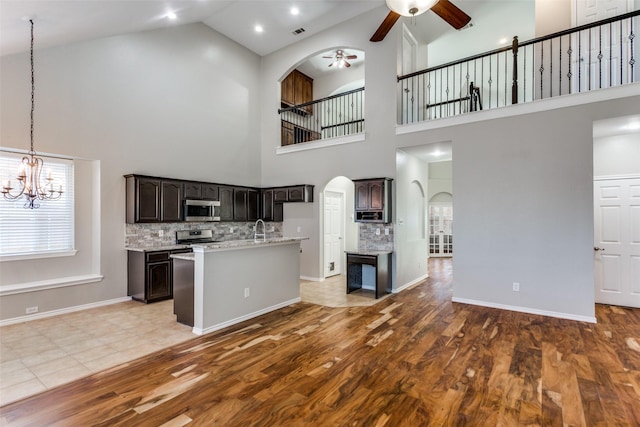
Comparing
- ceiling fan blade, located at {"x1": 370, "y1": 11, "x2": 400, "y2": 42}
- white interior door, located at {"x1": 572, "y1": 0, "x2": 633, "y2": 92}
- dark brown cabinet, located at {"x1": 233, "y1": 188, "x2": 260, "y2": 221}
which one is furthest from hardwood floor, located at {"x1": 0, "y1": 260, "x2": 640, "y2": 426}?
ceiling fan blade, located at {"x1": 370, "y1": 11, "x2": 400, "y2": 42}

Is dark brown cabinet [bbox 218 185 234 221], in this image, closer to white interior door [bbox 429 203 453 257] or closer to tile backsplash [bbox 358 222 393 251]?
tile backsplash [bbox 358 222 393 251]

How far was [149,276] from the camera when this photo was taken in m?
5.23

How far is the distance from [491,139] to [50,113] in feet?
22.2

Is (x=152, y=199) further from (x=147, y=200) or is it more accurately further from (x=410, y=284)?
(x=410, y=284)

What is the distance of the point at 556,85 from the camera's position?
533 centimetres

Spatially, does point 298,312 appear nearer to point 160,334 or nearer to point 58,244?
point 160,334

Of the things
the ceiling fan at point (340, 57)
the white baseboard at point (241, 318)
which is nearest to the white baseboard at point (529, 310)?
the white baseboard at point (241, 318)

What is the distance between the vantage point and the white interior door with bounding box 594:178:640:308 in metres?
4.82

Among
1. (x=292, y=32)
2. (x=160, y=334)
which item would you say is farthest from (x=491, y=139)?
(x=160, y=334)

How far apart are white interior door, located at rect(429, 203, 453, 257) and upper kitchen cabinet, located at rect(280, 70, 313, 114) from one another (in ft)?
18.6

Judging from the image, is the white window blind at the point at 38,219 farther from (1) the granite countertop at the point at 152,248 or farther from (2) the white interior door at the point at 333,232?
(2) the white interior door at the point at 333,232

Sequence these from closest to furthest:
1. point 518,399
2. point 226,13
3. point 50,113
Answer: point 518,399
point 50,113
point 226,13

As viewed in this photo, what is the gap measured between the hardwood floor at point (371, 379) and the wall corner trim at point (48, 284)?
101 inches

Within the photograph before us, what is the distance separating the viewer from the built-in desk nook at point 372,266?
557 cm
